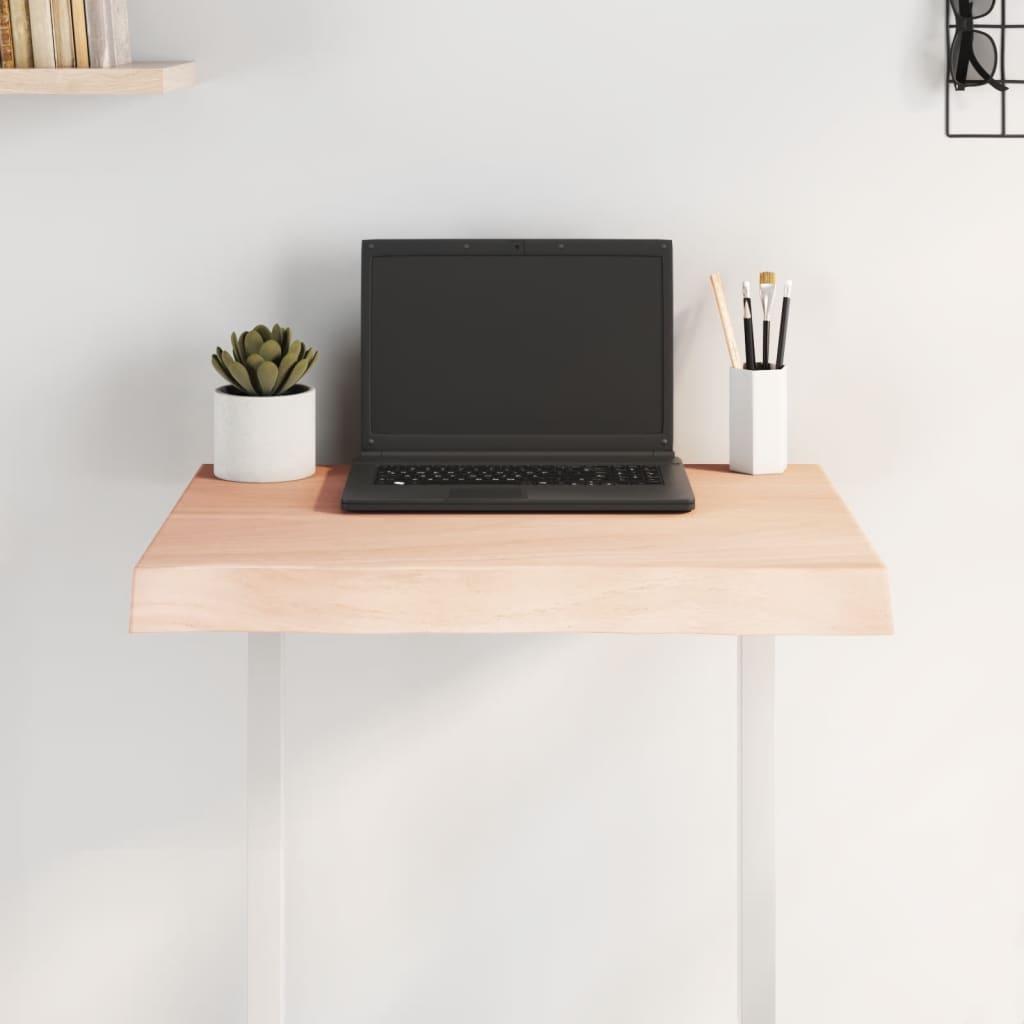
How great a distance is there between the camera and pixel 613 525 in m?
1.24

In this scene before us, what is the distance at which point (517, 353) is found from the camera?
1421mm

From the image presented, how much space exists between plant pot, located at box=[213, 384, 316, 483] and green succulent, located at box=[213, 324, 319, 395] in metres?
0.01

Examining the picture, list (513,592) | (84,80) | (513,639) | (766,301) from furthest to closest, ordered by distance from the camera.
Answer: (513,639) → (766,301) → (84,80) → (513,592)

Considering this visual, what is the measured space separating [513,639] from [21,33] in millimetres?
854

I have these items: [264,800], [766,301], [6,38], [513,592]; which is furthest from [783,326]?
[6,38]

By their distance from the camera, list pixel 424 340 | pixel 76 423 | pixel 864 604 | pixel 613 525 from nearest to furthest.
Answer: pixel 864 604, pixel 613 525, pixel 424 340, pixel 76 423

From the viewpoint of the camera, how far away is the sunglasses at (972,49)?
4.61 ft

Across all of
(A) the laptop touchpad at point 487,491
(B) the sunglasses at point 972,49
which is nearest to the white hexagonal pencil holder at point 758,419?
(A) the laptop touchpad at point 487,491

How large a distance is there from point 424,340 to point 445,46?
1.09 feet

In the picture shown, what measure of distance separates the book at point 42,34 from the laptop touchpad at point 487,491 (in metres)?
0.59

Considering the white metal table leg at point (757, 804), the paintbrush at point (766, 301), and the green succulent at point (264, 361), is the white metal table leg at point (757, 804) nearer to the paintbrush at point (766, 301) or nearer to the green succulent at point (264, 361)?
the paintbrush at point (766, 301)

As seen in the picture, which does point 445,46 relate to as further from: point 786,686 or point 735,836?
point 735,836

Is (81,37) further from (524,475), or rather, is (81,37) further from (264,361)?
(524,475)

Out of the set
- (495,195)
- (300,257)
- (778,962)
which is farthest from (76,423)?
(778,962)
